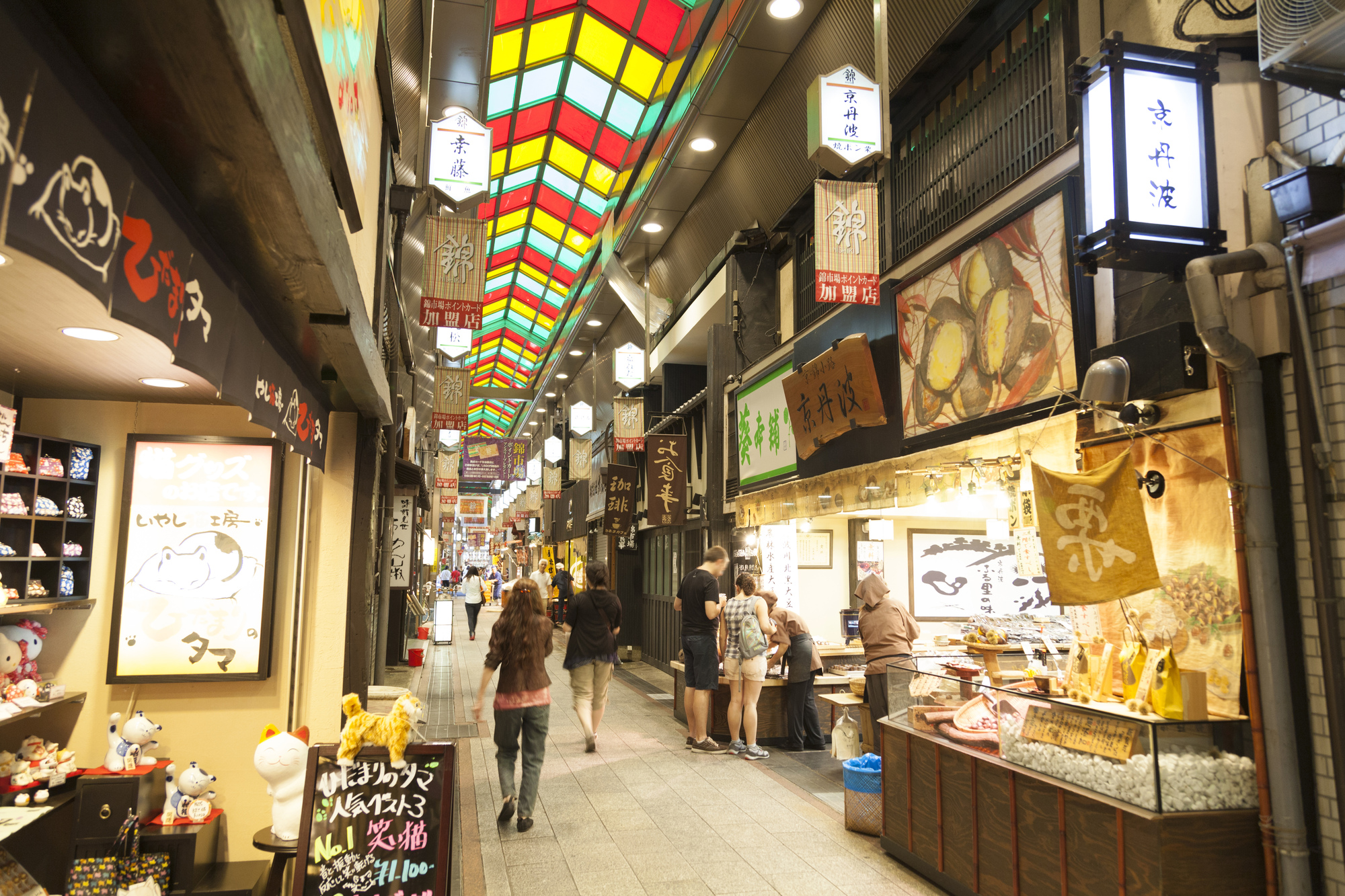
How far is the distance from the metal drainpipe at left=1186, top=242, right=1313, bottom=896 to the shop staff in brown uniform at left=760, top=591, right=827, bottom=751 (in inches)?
207

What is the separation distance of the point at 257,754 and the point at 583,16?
34.8 ft

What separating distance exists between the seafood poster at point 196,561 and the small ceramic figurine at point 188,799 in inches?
23.5

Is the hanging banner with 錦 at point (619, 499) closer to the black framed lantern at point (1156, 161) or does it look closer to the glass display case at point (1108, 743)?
the glass display case at point (1108, 743)

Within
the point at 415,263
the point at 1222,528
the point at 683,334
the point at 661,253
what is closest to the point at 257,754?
the point at 1222,528

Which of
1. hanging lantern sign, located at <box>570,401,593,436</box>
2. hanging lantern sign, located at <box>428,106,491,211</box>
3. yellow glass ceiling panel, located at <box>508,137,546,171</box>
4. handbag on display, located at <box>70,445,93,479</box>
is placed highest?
yellow glass ceiling panel, located at <box>508,137,546,171</box>

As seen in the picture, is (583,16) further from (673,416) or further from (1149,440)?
(1149,440)

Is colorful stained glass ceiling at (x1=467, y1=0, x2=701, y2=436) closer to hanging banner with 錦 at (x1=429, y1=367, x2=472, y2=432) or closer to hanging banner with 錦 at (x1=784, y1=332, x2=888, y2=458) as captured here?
hanging banner with 錦 at (x1=429, y1=367, x2=472, y2=432)

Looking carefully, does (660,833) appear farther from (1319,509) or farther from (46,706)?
(1319,509)

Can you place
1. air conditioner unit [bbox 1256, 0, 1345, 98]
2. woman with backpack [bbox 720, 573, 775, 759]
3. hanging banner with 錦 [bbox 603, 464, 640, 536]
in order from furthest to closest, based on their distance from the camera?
hanging banner with 錦 [bbox 603, 464, 640, 536]
woman with backpack [bbox 720, 573, 775, 759]
air conditioner unit [bbox 1256, 0, 1345, 98]

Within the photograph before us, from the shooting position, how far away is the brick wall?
11.5 feet

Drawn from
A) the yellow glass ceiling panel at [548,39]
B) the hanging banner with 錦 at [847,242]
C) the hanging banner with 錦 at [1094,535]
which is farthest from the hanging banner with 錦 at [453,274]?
the hanging banner with 錦 at [1094,535]

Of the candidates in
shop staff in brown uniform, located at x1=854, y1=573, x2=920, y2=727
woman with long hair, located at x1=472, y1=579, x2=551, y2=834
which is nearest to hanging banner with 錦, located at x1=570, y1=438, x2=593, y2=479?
shop staff in brown uniform, located at x1=854, y1=573, x2=920, y2=727

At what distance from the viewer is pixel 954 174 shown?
23.2ft

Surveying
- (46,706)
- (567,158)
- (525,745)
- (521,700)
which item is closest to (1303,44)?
(521,700)
